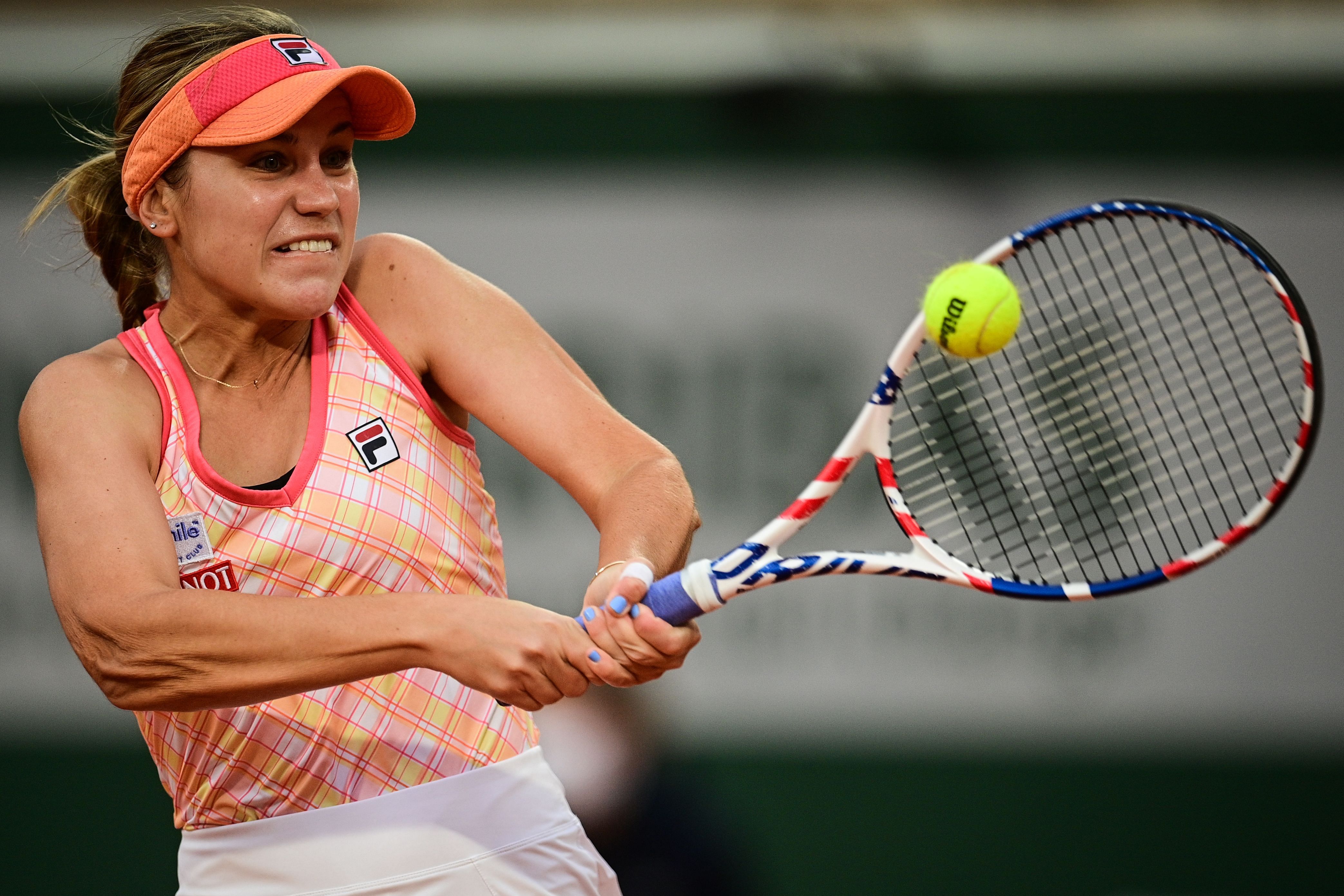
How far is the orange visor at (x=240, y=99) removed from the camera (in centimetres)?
162

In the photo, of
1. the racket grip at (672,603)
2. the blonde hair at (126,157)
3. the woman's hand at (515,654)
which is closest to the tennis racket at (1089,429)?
the racket grip at (672,603)

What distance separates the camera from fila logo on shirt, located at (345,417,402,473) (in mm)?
1682

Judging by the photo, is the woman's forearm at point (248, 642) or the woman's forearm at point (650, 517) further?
the woman's forearm at point (650, 517)

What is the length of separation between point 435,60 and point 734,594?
3.04m

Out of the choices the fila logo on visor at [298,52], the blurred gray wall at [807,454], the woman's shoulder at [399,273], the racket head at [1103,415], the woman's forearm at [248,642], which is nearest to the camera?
the woman's forearm at [248,642]

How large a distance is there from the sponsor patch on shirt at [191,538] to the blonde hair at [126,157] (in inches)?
14.3

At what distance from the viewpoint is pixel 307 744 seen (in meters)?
1.67

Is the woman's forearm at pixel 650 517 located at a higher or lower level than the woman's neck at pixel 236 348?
lower

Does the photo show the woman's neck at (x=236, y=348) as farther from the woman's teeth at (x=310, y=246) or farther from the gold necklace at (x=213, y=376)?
the woman's teeth at (x=310, y=246)

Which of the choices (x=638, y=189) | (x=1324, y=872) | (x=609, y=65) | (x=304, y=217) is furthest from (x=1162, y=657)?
(x=304, y=217)

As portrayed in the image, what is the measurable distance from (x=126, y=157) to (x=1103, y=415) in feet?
5.68

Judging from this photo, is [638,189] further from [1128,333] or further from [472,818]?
[472,818]

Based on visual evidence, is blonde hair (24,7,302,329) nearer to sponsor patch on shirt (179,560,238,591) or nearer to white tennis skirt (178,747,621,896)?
sponsor patch on shirt (179,560,238,591)

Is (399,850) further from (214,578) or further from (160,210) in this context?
(160,210)
